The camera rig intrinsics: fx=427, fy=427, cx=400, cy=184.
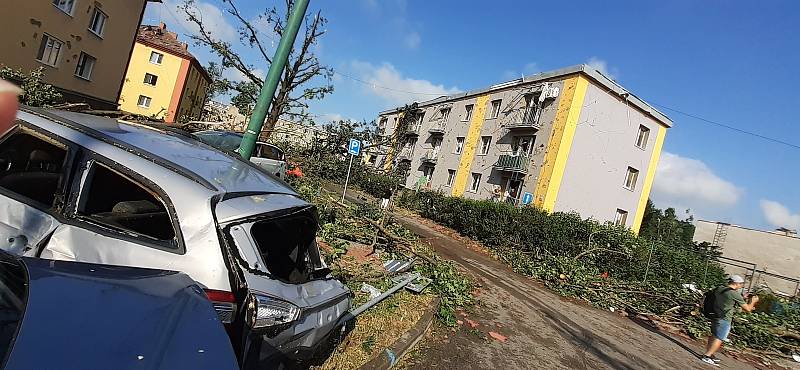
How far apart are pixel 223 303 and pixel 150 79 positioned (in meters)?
46.6

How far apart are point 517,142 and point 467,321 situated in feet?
73.4

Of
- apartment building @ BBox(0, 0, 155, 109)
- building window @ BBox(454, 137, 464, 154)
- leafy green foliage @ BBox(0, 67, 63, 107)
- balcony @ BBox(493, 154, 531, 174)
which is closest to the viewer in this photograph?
leafy green foliage @ BBox(0, 67, 63, 107)

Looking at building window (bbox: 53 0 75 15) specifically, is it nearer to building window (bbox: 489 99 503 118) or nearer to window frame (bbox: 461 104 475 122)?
building window (bbox: 489 99 503 118)

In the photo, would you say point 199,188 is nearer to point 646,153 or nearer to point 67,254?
point 67,254

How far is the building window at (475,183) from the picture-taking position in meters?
30.1

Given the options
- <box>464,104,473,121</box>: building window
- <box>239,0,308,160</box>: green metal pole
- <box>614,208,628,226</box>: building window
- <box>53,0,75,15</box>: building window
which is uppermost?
<box>464,104,473,121</box>: building window

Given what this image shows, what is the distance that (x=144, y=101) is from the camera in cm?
4178

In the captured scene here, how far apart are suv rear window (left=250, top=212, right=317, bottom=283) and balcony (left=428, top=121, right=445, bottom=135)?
33.6m

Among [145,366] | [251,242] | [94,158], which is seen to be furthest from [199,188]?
[145,366]

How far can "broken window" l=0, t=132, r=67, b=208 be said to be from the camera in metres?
2.78

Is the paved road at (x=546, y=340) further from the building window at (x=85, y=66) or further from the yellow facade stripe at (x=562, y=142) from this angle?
the building window at (x=85, y=66)

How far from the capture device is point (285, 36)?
19.2ft

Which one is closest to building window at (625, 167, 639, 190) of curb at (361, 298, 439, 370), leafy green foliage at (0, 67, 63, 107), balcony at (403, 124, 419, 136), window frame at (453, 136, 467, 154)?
window frame at (453, 136, 467, 154)

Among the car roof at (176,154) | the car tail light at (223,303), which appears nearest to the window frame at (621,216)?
the car roof at (176,154)
